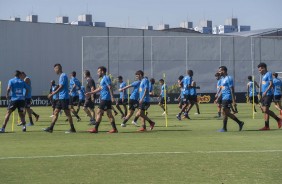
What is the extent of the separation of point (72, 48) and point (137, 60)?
25.6ft

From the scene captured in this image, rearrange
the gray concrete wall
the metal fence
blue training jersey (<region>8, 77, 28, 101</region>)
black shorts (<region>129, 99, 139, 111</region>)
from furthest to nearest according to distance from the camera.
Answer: the gray concrete wall → the metal fence → black shorts (<region>129, 99, 139, 111</region>) → blue training jersey (<region>8, 77, 28, 101</region>)

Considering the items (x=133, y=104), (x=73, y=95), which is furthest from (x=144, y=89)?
(x=73, y=95)

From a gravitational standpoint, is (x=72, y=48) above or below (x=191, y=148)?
above

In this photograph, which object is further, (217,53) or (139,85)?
(217,53)

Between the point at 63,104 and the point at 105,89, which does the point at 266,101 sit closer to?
the point at 105,89

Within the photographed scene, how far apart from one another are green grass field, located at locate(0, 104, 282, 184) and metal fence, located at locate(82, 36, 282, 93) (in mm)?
42232

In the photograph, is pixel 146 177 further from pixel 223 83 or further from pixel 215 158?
pixel 223 83

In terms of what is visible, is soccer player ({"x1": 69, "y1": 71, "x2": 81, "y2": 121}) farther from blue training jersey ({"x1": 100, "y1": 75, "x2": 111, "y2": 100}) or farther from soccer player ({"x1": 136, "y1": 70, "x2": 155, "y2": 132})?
blue training jersey ({"x1": 100, "y1": 75, "x2": 111, "y2": 100})

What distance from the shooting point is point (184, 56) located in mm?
66688

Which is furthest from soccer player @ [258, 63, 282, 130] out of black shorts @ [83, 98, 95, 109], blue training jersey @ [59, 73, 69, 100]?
black shorts @ [83, 98, 95, 109]

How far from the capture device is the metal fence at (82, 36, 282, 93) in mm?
64188

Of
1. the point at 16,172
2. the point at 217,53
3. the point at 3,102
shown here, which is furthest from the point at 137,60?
the point at 16,172

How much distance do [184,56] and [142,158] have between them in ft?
172

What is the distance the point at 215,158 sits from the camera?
47.8ft
